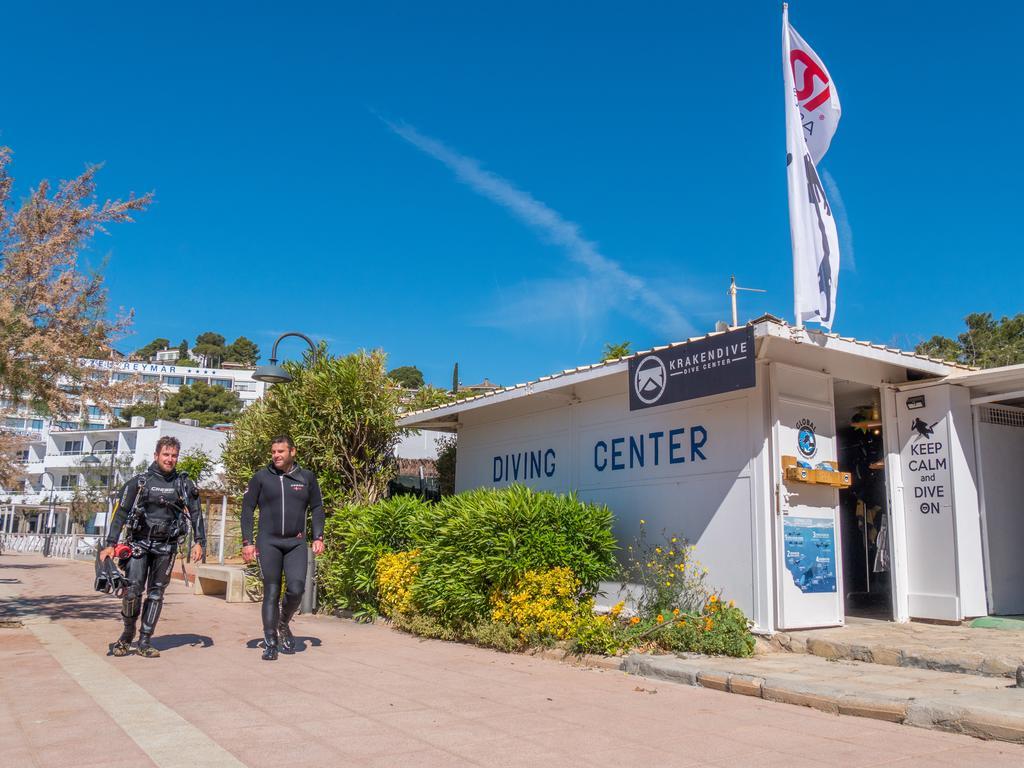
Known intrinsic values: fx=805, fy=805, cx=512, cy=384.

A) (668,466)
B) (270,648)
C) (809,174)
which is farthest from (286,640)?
(809,174)

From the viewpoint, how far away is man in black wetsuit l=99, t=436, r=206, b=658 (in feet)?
22.0

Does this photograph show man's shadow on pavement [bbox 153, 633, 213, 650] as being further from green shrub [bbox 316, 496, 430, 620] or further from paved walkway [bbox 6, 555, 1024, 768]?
green shrub [bbox 316, 496, 430, 620]

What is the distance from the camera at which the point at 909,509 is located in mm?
8805

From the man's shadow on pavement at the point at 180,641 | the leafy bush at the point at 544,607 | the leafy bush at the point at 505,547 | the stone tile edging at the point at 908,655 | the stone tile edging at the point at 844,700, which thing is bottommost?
the man's shadow on pavement at the point at 180,641

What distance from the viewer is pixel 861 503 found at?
10.5 meters

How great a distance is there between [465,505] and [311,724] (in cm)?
402

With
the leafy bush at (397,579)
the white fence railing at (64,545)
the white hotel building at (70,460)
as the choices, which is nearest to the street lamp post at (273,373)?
the leafy bush at (397,579)

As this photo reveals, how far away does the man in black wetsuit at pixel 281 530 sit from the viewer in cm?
693

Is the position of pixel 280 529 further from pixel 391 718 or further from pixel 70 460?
pixel 70 460

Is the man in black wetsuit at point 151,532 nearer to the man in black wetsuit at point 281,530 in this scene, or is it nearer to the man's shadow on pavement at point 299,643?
the man in black wetsuit at point 281,530

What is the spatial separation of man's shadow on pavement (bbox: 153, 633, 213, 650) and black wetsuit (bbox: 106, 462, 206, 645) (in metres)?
0.62

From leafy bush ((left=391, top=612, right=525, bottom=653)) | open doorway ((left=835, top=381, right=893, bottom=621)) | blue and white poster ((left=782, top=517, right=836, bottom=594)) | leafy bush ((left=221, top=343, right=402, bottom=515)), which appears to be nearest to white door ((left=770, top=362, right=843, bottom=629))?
blue and white poster ((left=782, top=517, right=836, bottom=594))

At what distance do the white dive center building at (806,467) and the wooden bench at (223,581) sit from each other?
5950 mm

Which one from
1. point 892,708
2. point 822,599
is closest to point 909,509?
point 822,599
